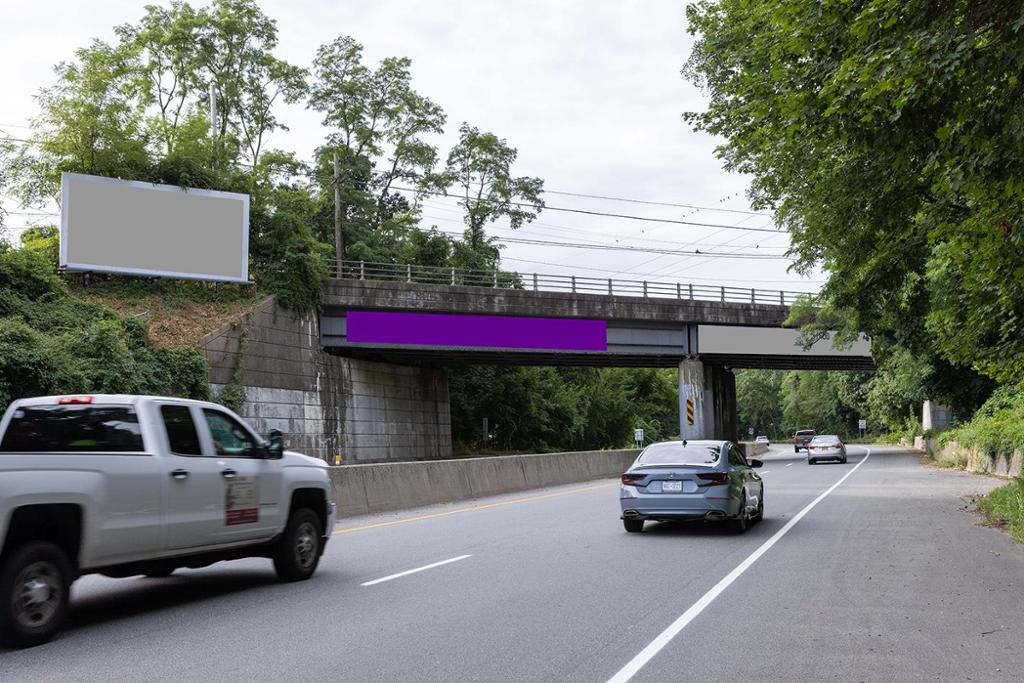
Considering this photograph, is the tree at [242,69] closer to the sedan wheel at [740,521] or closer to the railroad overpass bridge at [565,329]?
the railroad overpass bridge at [565,329]

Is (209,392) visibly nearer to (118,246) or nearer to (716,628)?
(118,246)

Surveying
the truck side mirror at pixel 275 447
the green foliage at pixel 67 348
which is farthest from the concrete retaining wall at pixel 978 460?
the green foliage at pixel 67 348

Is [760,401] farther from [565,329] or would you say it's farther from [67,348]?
[67,348]

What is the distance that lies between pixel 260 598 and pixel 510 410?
167ft

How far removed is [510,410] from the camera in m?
59.9

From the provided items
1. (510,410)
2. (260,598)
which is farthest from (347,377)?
(260,598)

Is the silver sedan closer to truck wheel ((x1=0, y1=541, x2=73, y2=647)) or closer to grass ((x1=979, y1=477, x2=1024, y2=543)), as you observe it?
grass ((x1=979, y1=477, x2=1024, y2=543))

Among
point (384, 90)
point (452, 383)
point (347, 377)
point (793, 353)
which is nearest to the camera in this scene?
point (347, 377)

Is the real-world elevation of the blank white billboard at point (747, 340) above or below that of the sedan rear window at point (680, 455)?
above

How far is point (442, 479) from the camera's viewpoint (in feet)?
72.5

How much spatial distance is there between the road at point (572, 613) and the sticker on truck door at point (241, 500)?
30.4 inches

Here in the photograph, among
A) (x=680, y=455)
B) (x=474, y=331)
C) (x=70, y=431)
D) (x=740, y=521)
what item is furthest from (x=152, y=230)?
(x=70, y=431)

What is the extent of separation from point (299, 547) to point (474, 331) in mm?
32864

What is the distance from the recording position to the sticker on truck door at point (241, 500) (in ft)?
29.2
